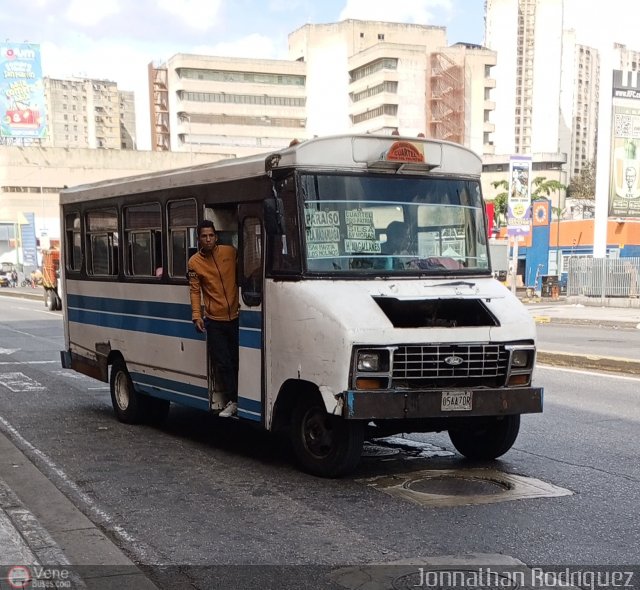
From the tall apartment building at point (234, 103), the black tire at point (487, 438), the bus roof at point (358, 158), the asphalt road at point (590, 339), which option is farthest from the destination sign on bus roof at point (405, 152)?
the tall apartment building at point (234, 103)

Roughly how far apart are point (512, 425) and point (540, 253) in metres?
53.4

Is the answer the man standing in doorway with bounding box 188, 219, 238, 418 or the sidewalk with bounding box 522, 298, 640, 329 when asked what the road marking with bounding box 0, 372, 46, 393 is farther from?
the sidewalk with bounding box 522, 298, 640, 329

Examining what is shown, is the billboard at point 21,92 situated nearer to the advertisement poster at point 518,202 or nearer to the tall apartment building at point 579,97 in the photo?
the advertisement poster at point 518,202

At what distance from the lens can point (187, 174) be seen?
8188 mm

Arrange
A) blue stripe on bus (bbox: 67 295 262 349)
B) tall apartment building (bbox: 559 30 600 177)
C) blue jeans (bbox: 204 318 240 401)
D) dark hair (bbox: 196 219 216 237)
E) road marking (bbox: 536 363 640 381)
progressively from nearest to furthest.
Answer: blue stripe on bus (bbox: 67 295 262 349), dark hair (bbox: 196 219 216 237), blue jeans (bbox: 204 318 240 401), road marking (bbox: 536 363 640 381), tall apartment building (bbox: 559 30 600 177)

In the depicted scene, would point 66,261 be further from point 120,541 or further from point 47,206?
point 47,206

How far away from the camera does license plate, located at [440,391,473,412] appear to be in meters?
6.46

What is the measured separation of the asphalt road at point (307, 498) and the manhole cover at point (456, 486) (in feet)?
0.23

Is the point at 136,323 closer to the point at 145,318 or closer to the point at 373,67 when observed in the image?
the point at 145,318

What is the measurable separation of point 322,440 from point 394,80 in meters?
125

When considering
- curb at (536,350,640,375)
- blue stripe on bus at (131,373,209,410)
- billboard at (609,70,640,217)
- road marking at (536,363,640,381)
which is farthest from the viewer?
billboard at (609,70,640,217)

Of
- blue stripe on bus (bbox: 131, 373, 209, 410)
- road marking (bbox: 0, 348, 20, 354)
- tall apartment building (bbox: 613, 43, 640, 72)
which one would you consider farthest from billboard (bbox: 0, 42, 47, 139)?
tall apartment building (bbox: 613, 43, 640, 72)

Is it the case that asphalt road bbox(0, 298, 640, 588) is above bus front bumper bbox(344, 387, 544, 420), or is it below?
below

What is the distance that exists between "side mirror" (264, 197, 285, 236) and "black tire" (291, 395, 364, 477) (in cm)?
136
